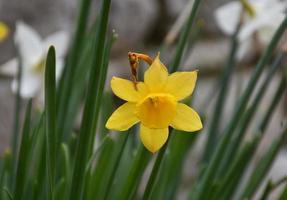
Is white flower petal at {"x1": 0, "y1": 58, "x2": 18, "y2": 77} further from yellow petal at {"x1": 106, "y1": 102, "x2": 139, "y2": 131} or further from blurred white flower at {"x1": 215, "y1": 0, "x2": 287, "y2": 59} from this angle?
yellow petal at {"x1": 106, "y1": 102, "x2": 139, "y2": 131}

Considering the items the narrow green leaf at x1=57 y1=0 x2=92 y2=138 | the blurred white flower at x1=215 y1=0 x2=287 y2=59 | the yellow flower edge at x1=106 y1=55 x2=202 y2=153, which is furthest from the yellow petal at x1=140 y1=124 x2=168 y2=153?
the blurred white flower at x1=215 y1=0 x2=287 y2=59

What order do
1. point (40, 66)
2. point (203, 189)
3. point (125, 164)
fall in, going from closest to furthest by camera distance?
point (203, 189)
point (125, 164)
point (40, 66)

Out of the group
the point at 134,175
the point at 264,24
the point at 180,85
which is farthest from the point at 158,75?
the point at 264,24

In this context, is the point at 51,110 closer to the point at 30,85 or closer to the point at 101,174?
the point at 101,174

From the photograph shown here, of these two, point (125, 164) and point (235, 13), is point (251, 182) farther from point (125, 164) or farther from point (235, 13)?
point (235, 13)

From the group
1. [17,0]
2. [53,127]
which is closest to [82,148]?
[53,127]

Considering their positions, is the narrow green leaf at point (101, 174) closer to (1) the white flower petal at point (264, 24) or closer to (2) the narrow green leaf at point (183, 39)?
(2) the narrow green leaf at point (183, 39)
